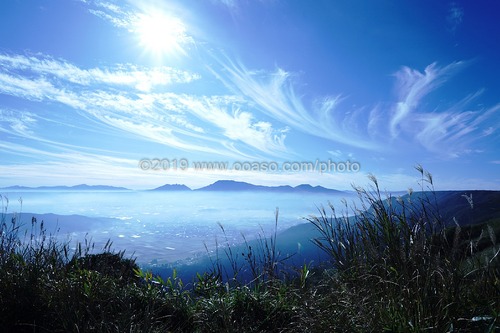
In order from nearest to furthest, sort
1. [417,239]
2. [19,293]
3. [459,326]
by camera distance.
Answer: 1. [459,326]
2. [417,239]
3. [19,293]

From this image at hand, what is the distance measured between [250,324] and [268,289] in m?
1.08

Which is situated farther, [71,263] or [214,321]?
[71,263]

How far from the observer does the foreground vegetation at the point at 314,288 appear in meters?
2.67

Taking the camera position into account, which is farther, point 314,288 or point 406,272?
point 314,288

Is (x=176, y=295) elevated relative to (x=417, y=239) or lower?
lower

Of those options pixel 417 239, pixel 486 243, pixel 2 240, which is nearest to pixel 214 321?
pixel 417 239

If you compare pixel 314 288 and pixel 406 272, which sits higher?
pixel 406 272

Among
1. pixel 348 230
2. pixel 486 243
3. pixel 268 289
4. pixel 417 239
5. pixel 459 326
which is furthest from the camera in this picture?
pixel 486 243

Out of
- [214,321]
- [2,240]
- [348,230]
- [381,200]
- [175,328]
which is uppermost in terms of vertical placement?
[381,200]

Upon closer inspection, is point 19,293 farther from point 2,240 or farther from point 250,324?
point 250,324

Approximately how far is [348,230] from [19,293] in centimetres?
437

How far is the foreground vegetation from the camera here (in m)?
2.67

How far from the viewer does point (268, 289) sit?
4758mm

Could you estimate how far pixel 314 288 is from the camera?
13.8 ft
